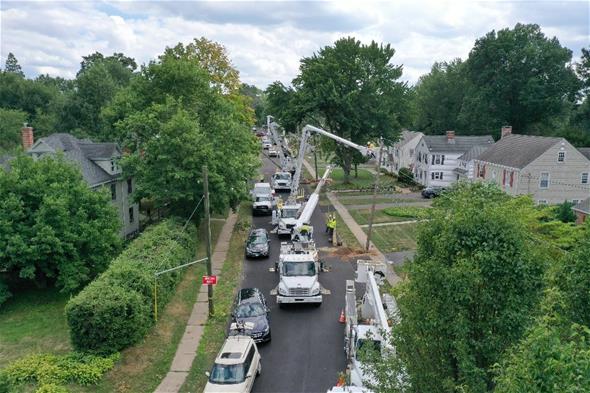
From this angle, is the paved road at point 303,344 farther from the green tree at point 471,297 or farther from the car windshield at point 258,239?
the green tree at point 471,297

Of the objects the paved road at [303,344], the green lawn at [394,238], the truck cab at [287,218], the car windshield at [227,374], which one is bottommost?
the paved road at [303,344]

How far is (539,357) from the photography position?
6113 mm

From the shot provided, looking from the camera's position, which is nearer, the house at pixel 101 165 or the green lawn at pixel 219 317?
the green lawn at pixel 219 317

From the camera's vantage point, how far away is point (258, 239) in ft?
112

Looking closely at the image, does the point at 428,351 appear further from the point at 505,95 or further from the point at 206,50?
the point at 505,95

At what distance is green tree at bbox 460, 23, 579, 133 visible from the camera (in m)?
69.6

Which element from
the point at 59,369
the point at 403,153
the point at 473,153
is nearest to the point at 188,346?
the point at 59,369

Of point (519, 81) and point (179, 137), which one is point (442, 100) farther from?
point (179, 137)

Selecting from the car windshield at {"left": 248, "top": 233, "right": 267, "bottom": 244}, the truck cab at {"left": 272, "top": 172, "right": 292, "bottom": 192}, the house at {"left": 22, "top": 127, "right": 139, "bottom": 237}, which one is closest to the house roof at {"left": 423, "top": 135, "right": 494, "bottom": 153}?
the truck cab at {"left": 272, "top": 172, "right": 292, "bottom": 192}

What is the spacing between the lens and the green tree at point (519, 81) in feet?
228

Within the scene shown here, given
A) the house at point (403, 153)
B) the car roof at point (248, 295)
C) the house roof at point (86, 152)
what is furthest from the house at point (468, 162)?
the car roof at point (248, 295)

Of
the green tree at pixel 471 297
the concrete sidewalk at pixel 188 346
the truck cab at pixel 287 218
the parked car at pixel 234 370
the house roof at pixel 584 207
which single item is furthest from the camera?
the house roof at pixel 584 207

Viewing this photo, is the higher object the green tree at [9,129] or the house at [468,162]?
the green tree at [9,129]

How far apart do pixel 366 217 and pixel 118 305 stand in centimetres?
2944
